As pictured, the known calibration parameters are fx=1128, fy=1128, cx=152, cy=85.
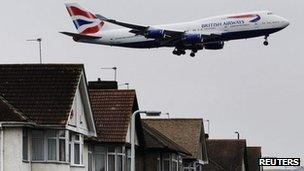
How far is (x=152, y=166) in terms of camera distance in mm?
58656

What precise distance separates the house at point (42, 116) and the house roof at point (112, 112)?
16.4 ft

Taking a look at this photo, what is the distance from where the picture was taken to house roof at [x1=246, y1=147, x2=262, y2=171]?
114 metres

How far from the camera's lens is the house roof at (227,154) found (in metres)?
95.7

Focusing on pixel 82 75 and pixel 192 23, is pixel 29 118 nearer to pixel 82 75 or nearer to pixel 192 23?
pixel 82 75

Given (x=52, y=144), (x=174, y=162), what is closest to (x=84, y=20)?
(x=174, y=162)

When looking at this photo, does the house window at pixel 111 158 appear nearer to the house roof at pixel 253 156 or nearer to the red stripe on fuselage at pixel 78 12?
the house roof at pixel 253 156

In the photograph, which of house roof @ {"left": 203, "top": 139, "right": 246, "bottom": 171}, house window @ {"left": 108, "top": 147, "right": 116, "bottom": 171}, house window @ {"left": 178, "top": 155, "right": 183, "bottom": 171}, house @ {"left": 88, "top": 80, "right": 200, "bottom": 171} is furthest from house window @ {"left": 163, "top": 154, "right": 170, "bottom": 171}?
house roof @ {"left": 203, "top": 139, "right": 246, "bottom": 171}

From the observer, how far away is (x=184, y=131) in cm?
7556

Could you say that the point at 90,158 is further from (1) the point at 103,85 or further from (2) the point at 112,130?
(1) the point at 103,85

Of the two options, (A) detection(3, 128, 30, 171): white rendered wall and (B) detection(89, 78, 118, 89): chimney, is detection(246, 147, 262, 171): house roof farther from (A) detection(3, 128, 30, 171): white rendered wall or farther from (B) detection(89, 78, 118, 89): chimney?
(A) detection(3, 128, 30, 171): white rendered wall

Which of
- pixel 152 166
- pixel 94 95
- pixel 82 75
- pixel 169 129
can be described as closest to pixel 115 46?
pixel 169 129

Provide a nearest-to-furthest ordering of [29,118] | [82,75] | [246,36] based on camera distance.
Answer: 1. [29,118]
2. [82,75]
3. [246,36]

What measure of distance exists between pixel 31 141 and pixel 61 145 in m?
1.19

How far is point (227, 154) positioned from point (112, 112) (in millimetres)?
50110
